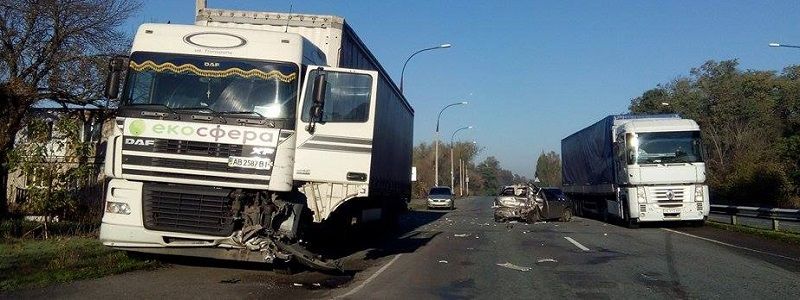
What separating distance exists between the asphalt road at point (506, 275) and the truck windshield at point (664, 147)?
493cm

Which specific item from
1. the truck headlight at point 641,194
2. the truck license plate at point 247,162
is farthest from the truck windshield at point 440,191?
the truck license plate at point 247,162

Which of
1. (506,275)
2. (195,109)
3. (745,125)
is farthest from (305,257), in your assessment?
(745,125)

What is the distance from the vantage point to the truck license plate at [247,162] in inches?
409

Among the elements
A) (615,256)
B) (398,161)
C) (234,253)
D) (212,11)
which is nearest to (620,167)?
(398,161)

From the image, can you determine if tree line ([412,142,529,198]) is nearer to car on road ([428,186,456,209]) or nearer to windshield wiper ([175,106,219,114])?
car on road ([428,186,456,209])

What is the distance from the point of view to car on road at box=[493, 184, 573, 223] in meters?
27.7

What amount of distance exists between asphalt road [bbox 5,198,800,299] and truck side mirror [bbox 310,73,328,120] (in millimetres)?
2576

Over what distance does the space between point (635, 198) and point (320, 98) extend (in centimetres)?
1504

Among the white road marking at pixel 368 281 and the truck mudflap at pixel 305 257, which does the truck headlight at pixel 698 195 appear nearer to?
the white road marking at pixel 368 281

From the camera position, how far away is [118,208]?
10.4 meters

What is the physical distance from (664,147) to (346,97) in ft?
48.2

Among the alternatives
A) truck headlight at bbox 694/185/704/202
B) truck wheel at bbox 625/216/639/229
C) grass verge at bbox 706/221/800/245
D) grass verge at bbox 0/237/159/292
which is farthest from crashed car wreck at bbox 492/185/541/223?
grass verge at bbox 0/237/159/292

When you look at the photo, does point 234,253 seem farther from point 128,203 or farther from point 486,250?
point 486,250

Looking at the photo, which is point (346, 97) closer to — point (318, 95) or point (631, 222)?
point (318, 95)
